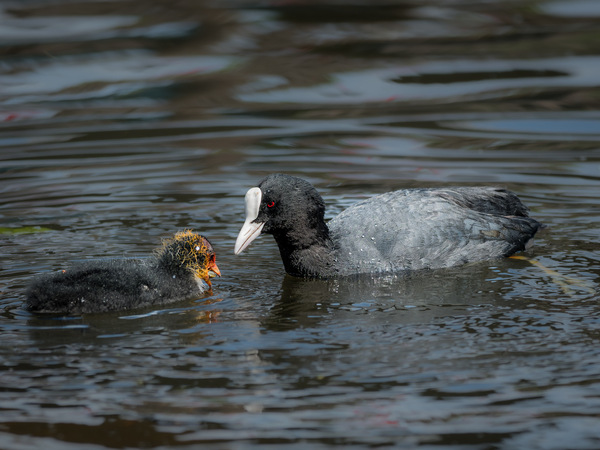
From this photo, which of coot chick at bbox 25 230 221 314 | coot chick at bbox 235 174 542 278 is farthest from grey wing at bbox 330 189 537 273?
coot chick at bbox 25 230 221 314

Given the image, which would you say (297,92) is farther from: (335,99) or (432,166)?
(432,166)

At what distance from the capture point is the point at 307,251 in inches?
242

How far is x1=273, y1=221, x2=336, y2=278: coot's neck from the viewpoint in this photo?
612 cm

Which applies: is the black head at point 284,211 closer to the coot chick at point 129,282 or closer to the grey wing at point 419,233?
the grey wing at point 419,233

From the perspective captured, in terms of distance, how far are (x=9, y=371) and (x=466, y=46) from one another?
337 inches

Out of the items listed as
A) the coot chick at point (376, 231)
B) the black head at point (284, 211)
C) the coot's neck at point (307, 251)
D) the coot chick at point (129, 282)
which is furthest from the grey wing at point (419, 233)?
the coot chick at point (129, 282)

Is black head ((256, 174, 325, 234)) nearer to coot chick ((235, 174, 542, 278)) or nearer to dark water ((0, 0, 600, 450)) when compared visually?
coot chick ((235, 174, 542, 278))

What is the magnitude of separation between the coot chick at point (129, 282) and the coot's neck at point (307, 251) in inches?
25.0

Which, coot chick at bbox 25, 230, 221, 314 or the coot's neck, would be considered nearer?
coot chick at bbox 25, 230, 221, 314

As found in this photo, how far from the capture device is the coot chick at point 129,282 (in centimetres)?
521

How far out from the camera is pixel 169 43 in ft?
39.2

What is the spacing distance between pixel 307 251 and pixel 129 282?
50.5 inches

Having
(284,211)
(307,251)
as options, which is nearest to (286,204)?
(284,211)

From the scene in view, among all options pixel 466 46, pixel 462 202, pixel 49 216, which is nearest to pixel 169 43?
pixel 466 46
